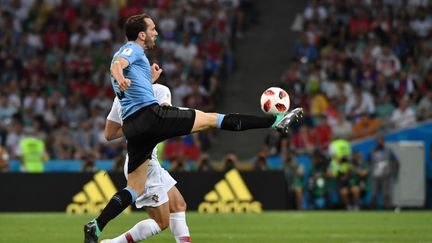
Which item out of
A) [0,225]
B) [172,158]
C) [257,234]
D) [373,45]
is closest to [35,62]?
[172,158]

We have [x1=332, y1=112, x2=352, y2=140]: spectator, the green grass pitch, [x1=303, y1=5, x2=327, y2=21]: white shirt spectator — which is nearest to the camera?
the green grass pitch

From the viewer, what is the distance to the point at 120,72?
1055 cm

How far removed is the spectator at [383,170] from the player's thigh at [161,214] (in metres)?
14.2

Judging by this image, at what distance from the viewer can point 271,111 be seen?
1119 centimetres

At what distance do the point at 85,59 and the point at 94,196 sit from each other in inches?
308

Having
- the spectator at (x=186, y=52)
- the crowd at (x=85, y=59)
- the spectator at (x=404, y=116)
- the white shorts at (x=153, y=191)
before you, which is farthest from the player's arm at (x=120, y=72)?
the spectator at (x=186, y=52)

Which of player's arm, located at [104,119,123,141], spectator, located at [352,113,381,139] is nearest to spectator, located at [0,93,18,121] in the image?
spectator, located at [352,113,381,139]

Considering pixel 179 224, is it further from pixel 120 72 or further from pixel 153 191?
pixel 120 72

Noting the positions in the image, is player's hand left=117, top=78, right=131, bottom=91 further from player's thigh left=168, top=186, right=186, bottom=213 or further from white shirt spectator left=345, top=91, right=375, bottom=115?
white shirt spectator left=345, top=91, right=375, bottom=115

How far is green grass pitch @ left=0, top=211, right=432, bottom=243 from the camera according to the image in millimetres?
14195

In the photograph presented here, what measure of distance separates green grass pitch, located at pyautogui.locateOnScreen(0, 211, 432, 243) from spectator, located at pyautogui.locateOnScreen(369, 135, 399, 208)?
4549 mm

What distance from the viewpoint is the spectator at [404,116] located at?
25.3m

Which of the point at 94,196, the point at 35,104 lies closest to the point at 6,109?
the point at 35,104

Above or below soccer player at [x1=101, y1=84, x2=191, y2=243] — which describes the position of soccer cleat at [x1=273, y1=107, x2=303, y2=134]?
above
